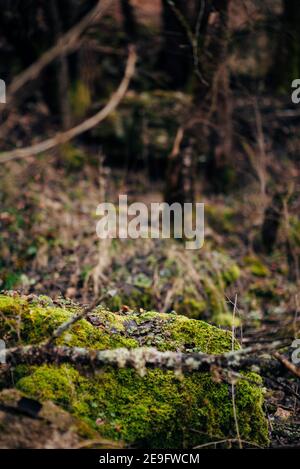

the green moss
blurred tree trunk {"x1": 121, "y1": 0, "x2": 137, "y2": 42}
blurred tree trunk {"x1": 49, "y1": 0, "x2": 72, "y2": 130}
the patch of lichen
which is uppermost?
blurred tree trunk {"x1": 121, "y1": 0, "x2": 137, "y2": 42}

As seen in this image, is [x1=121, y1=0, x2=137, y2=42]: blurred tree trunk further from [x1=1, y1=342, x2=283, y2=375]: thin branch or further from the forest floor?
[x1=1, y1=342, x2=283, y2=375]: thin branch

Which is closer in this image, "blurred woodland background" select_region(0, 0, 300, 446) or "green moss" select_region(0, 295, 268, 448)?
"green moss" select_region(0, 295, 268, 448)

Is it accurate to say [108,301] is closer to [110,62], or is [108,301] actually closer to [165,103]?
[165,103]

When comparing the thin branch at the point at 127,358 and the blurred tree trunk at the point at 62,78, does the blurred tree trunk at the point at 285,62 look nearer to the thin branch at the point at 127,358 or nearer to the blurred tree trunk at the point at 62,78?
the blurred tree trunk at the point at 62,78

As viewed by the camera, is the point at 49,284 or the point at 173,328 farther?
the point at 49,284

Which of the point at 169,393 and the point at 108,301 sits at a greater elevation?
the point at 108,301

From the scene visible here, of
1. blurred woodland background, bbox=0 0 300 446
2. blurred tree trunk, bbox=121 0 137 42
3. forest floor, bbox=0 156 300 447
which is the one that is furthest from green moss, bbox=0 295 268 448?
blurred tree trunk, bbox=121 0 137 42

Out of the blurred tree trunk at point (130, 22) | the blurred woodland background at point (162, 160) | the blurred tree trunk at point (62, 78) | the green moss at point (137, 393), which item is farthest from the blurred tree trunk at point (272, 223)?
the blurred tree trunk at point (130, 22)

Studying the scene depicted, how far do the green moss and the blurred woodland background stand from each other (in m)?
0.77

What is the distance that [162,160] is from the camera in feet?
31.3

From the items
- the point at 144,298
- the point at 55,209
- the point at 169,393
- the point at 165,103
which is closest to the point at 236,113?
the point at 165,103

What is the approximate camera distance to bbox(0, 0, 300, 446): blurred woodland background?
6438 millimetres
